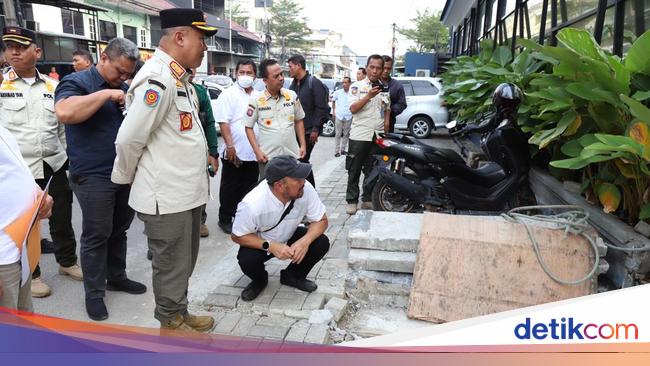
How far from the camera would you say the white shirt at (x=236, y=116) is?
474 centimetres

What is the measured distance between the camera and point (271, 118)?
14.7ft

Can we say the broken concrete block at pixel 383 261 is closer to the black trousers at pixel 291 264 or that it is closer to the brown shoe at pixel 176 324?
the black trousers at pixel 291 264

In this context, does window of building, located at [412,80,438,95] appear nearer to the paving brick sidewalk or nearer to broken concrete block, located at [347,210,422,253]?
the paving brick sidewalk

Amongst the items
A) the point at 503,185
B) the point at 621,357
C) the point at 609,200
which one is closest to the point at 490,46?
the point at 503,185

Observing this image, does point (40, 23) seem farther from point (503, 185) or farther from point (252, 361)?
point (252, 361)

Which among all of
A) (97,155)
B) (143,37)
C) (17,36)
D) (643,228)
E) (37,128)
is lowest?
(643,228)

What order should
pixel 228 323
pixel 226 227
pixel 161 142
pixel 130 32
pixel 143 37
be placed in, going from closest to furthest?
pixel 161 142 < pixel 228 323 < pixel 226 227 < pixel 130 32 < pixel 143 37

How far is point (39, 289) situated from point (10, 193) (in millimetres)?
1974

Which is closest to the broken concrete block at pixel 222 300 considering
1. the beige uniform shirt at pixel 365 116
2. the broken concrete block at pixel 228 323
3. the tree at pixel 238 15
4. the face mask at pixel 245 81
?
the broken concrete block at pixel 228 323

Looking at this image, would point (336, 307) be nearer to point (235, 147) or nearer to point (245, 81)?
point (235, 147)

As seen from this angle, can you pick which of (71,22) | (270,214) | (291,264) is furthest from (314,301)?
A: (71,22)

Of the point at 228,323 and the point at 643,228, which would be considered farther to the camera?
the point at 228,323

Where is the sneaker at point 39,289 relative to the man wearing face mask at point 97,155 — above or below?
below

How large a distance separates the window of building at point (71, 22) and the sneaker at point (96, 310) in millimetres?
23348
